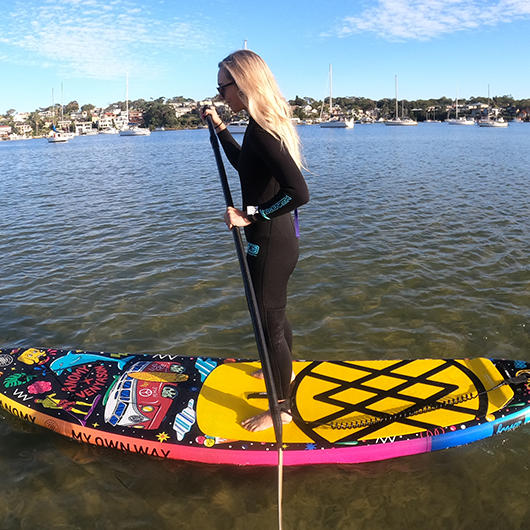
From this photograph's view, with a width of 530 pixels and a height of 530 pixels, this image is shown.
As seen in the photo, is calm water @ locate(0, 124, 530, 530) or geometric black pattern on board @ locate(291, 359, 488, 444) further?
geometric black pattern on board @ locate(291, 359, 488, 444)

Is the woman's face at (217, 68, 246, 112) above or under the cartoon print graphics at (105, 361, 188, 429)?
above

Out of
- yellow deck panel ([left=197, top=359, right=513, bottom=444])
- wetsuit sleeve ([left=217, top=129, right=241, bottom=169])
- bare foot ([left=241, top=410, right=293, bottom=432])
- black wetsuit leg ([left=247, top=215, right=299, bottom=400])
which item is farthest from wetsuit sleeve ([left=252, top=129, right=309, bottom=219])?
yellow deck panel ([left=197, top=359, right=513, bottom=444])

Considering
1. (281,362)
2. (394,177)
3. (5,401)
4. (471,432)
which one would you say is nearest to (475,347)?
(471,432)

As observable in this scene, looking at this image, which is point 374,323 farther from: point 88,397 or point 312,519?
point 88,397

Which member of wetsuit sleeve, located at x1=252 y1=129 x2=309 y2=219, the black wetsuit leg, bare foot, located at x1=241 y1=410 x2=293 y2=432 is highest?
wetsuit sleeve, located at x1=252 y1=129 x2=309 y2=219

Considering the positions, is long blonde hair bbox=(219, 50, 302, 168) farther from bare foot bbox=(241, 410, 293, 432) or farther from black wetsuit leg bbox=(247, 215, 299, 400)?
bare foot bbox=(241, 410, 293, 432)

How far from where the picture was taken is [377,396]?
389 centimetres

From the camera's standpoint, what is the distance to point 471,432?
3510 mm

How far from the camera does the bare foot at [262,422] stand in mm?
3586

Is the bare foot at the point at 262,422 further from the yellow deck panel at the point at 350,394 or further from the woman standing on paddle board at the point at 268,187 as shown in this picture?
the woman standing on paddle board at the point at 268,187

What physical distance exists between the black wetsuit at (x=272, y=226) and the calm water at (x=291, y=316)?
1069 mm

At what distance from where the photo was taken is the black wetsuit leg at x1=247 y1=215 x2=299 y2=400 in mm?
3051

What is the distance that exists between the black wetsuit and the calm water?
3.51 feet

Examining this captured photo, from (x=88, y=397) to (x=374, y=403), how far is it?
2604 mm
